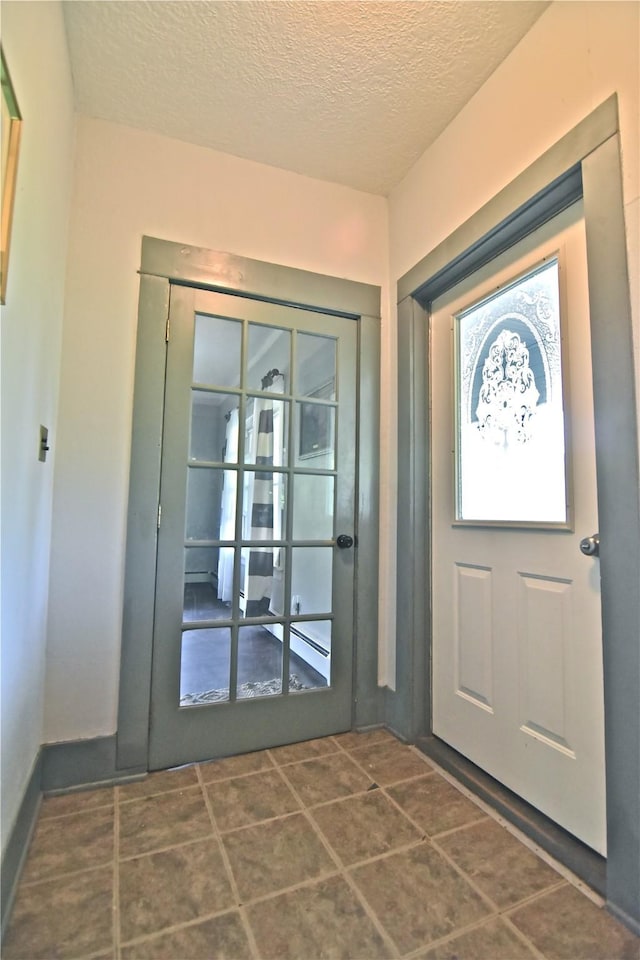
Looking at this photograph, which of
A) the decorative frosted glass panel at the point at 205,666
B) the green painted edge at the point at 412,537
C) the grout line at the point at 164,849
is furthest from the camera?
the green painted edge at the point at 412,537

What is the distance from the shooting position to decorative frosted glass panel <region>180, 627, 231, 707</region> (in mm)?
1816

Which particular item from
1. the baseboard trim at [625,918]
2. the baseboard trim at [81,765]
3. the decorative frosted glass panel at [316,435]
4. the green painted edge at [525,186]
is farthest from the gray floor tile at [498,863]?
the green painted edge at [525,186]

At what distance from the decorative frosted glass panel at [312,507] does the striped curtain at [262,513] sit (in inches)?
4.6

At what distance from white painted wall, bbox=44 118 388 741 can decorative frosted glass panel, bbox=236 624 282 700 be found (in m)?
0.49

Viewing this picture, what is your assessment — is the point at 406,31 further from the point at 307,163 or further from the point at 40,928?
the point at 40,928

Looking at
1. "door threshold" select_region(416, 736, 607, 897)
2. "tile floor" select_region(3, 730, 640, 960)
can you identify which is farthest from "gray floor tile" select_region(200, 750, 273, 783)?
"door threshold" select_region(416, 736, 607, 897)

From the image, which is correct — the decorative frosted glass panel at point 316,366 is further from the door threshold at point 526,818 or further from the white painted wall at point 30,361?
the door threshold at point 526,818

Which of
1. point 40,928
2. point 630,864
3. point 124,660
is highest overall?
point 124,660

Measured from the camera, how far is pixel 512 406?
1.60 m

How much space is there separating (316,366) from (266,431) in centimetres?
40

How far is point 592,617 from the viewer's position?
1276 mm

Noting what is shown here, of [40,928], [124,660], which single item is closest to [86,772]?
[124,660]

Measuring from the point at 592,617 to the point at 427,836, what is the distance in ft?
2.76

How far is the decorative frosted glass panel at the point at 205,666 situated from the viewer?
182 cm
